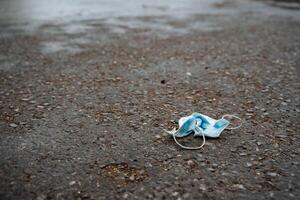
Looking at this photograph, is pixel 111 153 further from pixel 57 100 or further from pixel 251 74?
pixel 251 74

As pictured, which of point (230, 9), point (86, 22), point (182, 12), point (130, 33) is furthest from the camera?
point (230, 9)

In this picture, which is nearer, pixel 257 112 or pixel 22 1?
pixel 257 112

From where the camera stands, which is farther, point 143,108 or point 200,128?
point 143,108

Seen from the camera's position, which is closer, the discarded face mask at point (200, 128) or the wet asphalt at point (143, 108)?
the wet asphalt at point (143, 108)

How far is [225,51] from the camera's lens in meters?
7.02

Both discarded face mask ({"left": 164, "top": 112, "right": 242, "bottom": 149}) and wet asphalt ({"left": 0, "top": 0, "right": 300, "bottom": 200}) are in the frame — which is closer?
wet asphalt ({"left": 0, "top": 0, "right": 300, "bottom": 200})

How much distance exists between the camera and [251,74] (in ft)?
18.7

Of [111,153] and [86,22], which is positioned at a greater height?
[86,22]

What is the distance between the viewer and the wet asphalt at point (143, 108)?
298 cm

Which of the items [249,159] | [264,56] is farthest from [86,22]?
[249,159]

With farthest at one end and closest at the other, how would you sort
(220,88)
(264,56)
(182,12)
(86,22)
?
(182,12), (86,22), (264,56), (220,88)

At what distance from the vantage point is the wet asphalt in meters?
2.98

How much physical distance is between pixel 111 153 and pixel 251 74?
3392mm

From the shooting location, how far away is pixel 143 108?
175 inches
